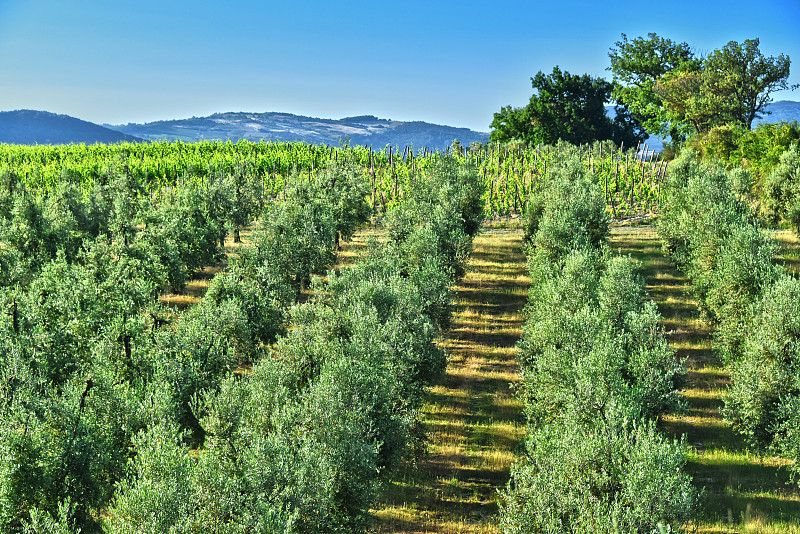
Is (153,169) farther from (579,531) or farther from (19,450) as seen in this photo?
(579,531)

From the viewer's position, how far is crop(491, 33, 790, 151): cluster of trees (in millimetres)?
108062

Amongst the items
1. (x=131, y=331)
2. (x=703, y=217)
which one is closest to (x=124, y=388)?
(x=131, y=331)

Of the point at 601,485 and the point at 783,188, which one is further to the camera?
the point at 783,188

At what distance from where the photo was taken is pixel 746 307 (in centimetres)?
3819

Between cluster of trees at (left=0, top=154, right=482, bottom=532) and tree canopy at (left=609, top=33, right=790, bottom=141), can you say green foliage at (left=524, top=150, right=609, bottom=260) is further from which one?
tree canopy at (left=609, top=33, right=790, bottom=141)

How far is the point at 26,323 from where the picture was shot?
35500mm

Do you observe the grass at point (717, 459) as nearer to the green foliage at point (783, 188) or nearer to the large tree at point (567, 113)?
the green foliage at point (783, 188)

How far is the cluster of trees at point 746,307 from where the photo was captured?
30594mm

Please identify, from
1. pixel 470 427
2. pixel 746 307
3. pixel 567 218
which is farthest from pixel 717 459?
pixel 567 218

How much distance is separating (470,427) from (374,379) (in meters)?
12.5

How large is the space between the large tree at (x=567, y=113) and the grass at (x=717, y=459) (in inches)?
3260

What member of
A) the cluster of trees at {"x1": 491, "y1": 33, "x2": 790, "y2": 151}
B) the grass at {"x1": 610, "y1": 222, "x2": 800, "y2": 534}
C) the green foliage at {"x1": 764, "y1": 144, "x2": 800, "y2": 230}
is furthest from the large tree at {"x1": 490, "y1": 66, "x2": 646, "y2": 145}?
the grass at {"x1": 610, "y1": 222, "x2": 800, "y2": 534}

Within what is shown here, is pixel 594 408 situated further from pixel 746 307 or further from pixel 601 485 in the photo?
pixel 746 307

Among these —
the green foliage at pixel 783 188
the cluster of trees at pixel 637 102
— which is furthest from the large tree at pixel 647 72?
the green foliage at pixel 783 188
